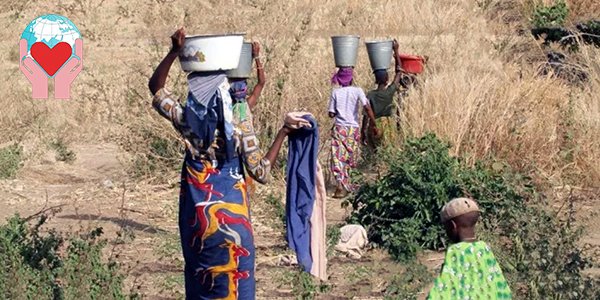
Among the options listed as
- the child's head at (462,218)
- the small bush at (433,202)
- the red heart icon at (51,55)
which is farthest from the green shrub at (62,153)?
the child's head at (462,218)

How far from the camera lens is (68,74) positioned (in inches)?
667

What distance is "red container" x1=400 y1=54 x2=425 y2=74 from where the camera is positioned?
A: 10.3 meters

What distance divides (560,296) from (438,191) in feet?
6.49

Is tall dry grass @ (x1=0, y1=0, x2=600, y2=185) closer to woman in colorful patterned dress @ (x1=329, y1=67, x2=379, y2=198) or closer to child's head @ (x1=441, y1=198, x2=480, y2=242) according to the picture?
woman in colorful patterned dress @ (x1=329, y1=67, x2=379, y2=198)

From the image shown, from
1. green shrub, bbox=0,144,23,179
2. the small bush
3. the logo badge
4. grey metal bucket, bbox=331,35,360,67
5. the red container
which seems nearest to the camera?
the small bush

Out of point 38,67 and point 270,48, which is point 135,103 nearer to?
point 270,48

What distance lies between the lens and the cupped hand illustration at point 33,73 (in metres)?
16.1

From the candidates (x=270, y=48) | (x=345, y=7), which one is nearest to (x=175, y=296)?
(x=270, y=48)

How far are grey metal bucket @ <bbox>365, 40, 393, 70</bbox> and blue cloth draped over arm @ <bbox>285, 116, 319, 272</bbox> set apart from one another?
505cm

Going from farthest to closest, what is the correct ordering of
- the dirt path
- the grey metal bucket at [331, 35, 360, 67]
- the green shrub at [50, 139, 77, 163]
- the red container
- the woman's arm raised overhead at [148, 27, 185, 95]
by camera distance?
the green shrub at [50, 139, 77, 163] → the red container → the grey metal bucket at [331, 35, 360, 67] → the dirt path → the woman's arm raised overhead at [148, 27, 185, 95]

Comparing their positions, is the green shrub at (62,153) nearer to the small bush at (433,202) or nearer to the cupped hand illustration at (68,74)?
the cupped hand illustration at (68,74)

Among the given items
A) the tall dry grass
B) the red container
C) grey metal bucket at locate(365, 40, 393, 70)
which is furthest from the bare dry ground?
grey metal bucket at locate(365, 40, 393, 70)

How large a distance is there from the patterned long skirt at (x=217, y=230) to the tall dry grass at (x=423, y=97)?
4.62 metres

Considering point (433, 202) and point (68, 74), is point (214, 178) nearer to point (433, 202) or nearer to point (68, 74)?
point (433, 202)
